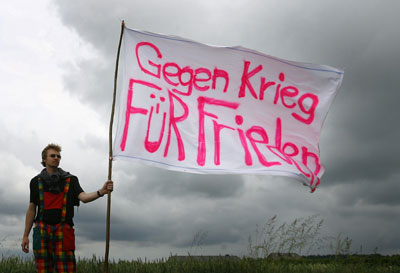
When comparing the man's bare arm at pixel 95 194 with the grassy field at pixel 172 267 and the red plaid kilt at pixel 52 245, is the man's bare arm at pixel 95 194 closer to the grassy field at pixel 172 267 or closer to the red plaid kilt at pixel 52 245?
the red plaid kilt at pixel 52 245

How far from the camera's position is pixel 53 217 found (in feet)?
18.6

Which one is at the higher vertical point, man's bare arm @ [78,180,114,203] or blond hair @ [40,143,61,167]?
blond hair @ [40,143,61,167]

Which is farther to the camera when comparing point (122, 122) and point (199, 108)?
point (199, 108)

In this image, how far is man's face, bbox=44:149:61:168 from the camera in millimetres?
5852

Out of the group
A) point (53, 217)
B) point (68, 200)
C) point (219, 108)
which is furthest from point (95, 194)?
point (219, 108)

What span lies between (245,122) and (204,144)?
33.4 inches

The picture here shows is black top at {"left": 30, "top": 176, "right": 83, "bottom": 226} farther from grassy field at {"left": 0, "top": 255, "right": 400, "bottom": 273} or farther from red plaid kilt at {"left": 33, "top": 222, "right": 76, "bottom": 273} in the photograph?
grassy field at {"left": 0, "top": 255, "right": 400, "bottom": 273}

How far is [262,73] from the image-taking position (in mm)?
7133

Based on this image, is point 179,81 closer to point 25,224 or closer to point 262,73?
point 262,73

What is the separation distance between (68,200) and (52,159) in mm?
576

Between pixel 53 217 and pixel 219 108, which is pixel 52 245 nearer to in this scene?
pixel 53 217

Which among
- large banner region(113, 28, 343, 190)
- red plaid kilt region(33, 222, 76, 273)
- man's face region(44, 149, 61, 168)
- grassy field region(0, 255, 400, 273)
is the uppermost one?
large banner region(113, 28, 343, 190)

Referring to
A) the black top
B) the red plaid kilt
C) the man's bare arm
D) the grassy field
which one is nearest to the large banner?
the man's bare arm

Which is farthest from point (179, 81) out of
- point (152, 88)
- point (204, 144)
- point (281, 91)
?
point (281, 91)
